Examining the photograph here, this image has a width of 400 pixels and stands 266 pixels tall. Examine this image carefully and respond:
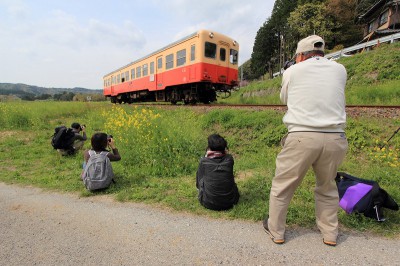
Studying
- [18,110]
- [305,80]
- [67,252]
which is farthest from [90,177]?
[18,110]

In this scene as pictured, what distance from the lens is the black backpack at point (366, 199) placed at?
2.62 meters

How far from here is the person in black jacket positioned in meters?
3.03

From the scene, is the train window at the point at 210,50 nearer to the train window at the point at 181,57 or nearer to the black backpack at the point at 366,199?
the train window at the point at 181,57

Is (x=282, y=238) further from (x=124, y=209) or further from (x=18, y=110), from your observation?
(x=18, y=110)

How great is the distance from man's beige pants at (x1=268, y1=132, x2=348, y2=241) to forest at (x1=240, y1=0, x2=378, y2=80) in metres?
30.9

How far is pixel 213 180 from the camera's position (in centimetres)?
304

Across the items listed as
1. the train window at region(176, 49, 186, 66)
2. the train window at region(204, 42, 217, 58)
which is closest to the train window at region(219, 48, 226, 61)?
the train window at region(204, 42, 217, 58)

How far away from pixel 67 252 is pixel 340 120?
8.90 feet

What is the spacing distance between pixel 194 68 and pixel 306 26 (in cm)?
2479

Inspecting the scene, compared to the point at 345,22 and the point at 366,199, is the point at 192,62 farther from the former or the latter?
the point at 345,22

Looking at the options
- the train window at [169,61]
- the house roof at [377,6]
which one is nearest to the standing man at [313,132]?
the train window at [169,61]

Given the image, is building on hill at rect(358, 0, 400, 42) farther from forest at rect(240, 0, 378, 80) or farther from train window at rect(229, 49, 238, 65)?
train window at rect(229, 49, 238, 65)

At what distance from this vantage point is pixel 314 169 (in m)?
2.31

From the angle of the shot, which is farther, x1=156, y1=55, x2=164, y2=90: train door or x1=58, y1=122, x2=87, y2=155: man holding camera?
x1=156, y1=55, x2=164, y2=90: train door
